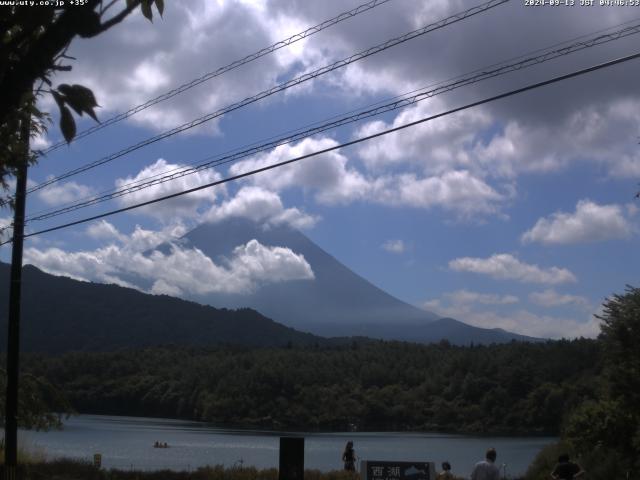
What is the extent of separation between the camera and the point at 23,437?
2800 centimetres

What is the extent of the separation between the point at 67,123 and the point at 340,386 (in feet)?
322

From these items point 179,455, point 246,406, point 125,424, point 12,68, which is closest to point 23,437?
point 179,455

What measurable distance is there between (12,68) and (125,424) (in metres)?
87.4

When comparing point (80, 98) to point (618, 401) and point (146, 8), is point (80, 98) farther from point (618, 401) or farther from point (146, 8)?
point (618, 401)

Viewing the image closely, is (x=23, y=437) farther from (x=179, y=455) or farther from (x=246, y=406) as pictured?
(x=246, y=406)

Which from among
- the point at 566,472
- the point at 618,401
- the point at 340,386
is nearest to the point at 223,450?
the point at 618,401

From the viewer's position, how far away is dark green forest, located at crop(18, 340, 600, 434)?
79.7m

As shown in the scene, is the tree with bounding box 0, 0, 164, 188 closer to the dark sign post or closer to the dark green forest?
the dark sign post

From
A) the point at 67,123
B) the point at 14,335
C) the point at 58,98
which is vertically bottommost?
the point at 14,335

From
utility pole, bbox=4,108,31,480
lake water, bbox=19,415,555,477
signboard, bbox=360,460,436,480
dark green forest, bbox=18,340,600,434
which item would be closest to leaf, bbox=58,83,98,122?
signboard, bbox=360,460,436,480

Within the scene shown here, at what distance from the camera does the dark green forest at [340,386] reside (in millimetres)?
79688

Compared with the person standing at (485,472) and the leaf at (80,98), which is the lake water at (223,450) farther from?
the leaf at (80,98)

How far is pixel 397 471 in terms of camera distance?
43.6ft

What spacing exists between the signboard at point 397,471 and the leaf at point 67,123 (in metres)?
9.50
